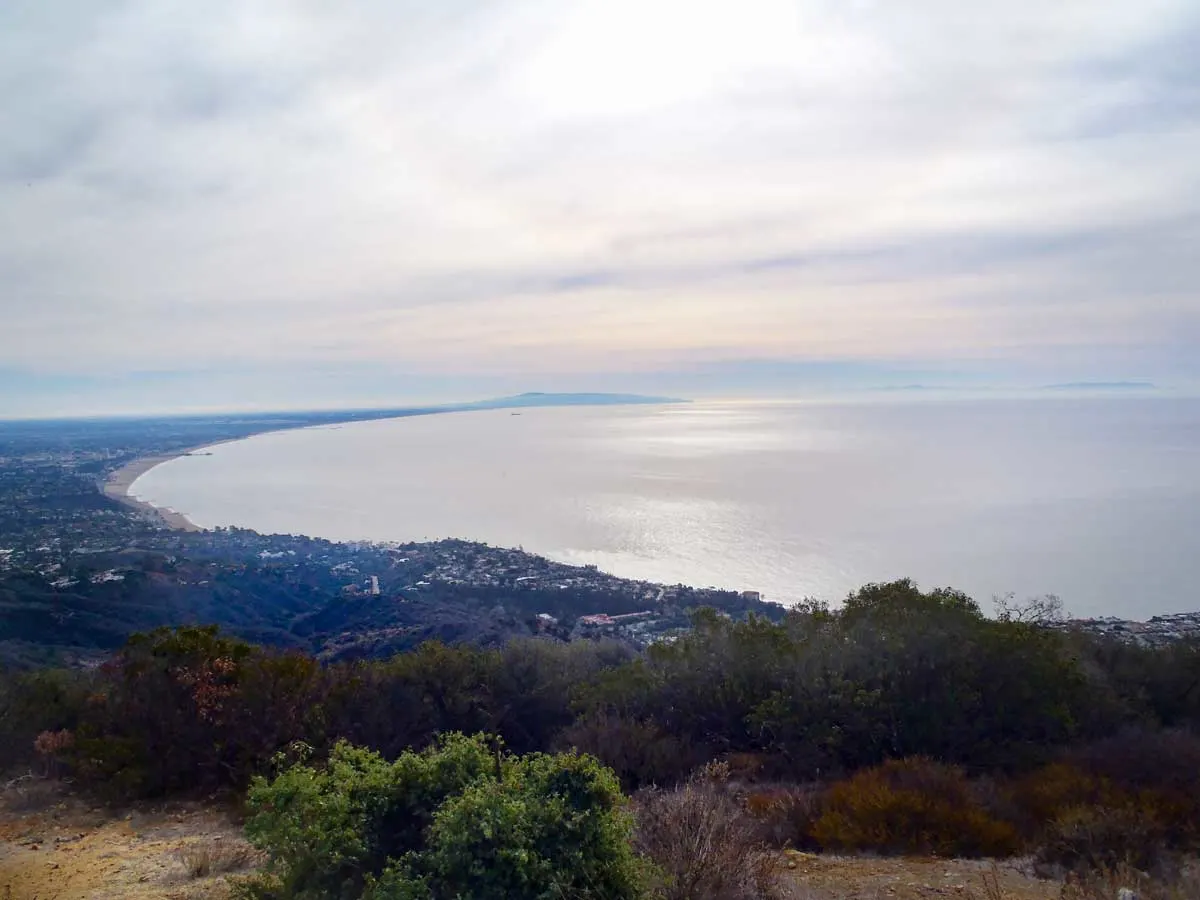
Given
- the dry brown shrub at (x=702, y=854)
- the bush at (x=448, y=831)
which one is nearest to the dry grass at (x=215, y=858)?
the bush at (x=448, y=831)

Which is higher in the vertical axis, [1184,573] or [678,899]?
[678,899]

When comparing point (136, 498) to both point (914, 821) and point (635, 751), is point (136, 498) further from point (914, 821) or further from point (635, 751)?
point (914, 821)

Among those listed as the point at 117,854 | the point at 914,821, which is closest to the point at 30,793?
the point at 117,854

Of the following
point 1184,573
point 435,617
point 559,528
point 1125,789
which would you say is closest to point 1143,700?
point 1125,789

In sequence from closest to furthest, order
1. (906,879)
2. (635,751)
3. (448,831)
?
(448,831)
(906,879)
(635,751)

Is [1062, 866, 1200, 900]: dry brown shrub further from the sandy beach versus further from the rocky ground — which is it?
the sandy beach

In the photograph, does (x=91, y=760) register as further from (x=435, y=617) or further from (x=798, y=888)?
(x=435, y=617)
